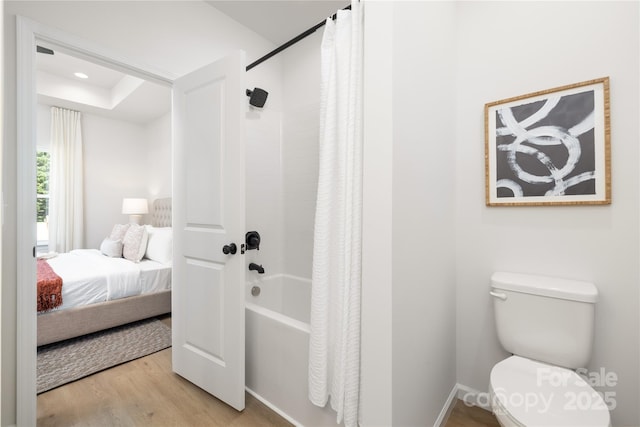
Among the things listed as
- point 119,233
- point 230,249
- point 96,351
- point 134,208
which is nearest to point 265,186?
point 230,249

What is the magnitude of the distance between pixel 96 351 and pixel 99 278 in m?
0.65

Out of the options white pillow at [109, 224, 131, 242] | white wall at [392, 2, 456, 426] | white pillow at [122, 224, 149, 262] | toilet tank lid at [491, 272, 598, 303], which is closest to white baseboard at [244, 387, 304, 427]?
white wall at [392, 2, 456, 426]

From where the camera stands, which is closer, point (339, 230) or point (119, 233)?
point (339, 230)

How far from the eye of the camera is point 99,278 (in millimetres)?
2756

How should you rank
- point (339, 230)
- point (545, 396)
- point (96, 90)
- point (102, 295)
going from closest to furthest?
point (545, 396), point (339, 230), point (102, 295), point (96, 90)

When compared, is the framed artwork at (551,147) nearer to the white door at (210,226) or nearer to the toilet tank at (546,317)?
the toilet tank at (546,317)

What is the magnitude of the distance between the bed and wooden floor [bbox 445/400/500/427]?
2.76m

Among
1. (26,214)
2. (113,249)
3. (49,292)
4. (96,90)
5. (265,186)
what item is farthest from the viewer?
(96,90)

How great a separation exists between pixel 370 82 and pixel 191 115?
131 centimetres

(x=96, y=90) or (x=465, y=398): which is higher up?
(x=96, y=90)

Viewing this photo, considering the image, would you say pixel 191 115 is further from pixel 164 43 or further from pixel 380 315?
pixel 380 315

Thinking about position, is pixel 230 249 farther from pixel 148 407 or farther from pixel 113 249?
pixel 113 249

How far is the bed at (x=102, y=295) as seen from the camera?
2.50 m

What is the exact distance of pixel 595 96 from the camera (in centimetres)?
146
